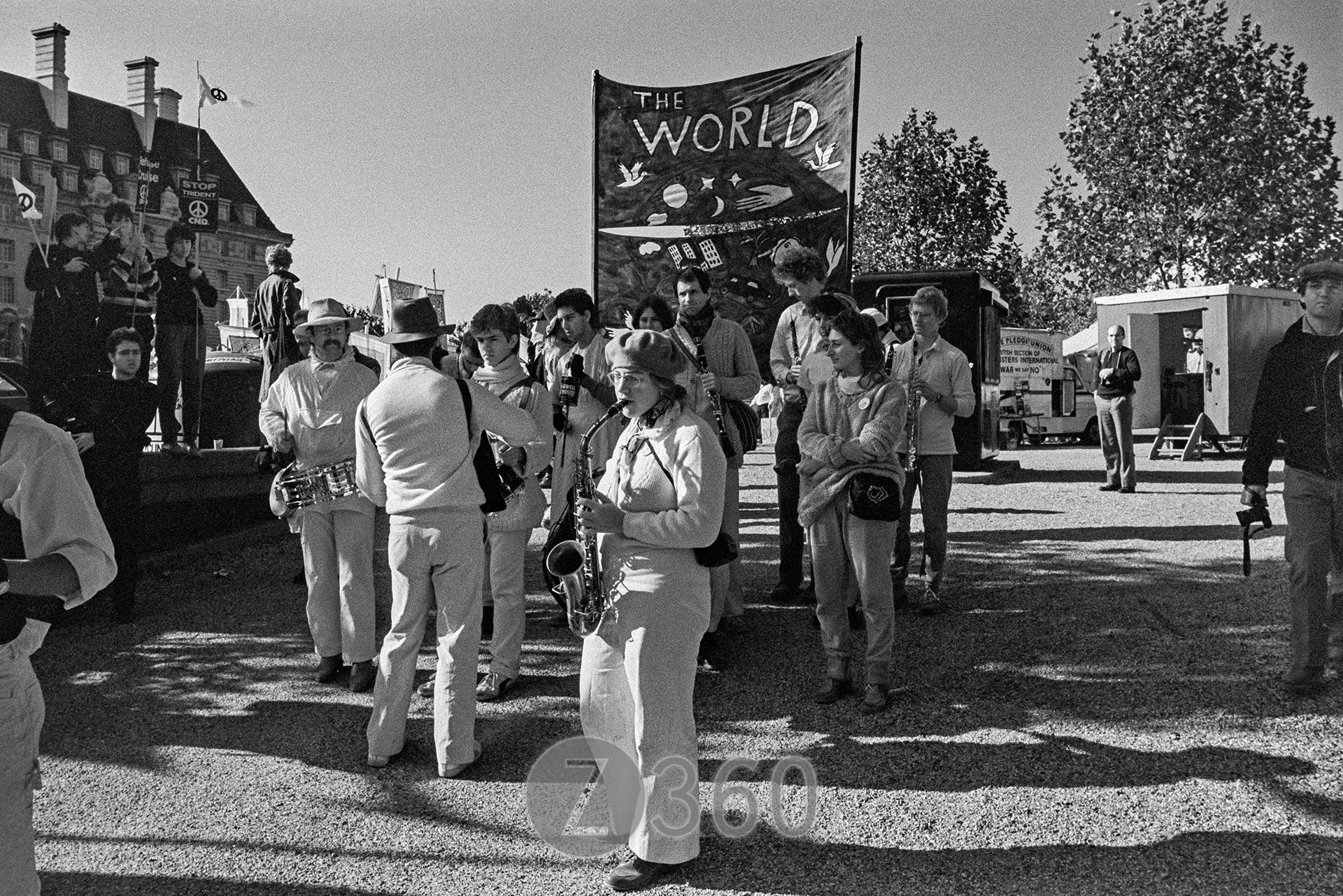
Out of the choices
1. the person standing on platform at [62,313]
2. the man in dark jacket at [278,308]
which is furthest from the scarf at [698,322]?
the person standing on platform at [62,313]

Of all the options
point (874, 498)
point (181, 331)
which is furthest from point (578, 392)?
point (181, 331)

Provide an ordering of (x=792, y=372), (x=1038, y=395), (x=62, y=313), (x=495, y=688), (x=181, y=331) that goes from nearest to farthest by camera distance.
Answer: (x=495, y=688)
(x=792, y=372)
(x=62, y=313)
(x=181, y=331)
(x=1038, y=395)

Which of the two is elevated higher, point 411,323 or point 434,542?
point 411,323

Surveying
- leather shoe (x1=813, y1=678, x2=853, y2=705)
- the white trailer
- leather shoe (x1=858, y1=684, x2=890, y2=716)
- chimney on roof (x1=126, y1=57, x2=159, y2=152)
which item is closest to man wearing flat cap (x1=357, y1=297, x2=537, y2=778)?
leather shoe (x1=813, y1=678, x2=853, y2=705)

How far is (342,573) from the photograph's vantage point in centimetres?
612

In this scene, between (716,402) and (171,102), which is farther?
(171,102)

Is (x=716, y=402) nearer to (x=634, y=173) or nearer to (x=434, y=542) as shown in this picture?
Answer: (x=434, y=542)

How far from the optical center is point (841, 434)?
18.0ft

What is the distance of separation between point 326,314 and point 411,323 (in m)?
1.38

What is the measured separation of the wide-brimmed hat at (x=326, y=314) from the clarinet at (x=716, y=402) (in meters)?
2.05

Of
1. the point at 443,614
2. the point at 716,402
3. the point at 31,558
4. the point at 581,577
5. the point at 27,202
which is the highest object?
the point at 27,202

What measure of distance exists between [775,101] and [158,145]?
25.4 feet

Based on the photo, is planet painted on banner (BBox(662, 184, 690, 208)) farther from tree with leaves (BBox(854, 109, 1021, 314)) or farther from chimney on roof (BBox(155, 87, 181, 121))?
chimney on roof (BBox(155, 87, 181, 121))

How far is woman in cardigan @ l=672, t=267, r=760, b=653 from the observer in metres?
6.35
